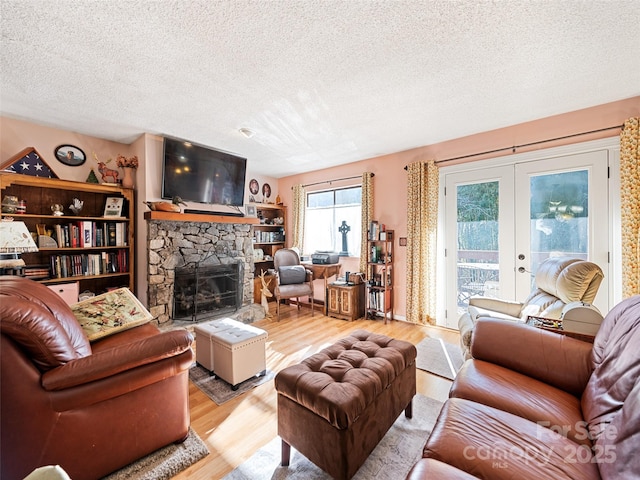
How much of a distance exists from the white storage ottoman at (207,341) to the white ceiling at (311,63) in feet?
6.79

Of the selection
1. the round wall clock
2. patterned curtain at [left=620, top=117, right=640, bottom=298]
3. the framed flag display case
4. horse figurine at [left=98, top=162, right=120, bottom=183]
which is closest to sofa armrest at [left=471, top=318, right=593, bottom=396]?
patterned curtain at [left=620, top=117, right=640, bottom=298]

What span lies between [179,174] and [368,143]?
2.49m

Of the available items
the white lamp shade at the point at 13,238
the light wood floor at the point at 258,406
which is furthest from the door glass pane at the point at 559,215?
the white lamp shade at the point at 13,238

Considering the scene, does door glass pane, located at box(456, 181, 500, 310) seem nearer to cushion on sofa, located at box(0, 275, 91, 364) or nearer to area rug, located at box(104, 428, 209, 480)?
area rug, located at box(104, 428, 209, 480)

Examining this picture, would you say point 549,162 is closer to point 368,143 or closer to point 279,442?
point 368,143

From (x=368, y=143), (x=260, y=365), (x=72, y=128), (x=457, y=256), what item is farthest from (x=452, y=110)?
(x=72, y=128)

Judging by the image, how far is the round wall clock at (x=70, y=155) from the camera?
3.05 metres

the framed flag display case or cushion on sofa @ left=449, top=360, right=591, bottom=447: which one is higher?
the framed flag display case

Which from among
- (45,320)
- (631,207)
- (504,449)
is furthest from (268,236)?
(631,207)

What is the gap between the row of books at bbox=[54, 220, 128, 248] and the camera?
2996 millimetres

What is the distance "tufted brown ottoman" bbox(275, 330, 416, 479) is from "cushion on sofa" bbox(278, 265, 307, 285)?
2516mm

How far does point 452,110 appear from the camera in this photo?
2.63 meters

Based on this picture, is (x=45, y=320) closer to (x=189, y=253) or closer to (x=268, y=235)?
(x=189, y=253)

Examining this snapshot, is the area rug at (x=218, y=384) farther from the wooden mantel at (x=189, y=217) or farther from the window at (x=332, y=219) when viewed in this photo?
the window at (x=332, y=219)
